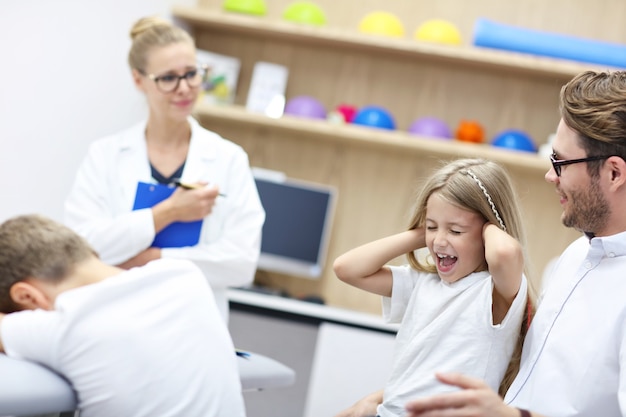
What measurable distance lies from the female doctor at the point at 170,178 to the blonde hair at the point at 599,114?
1.13 meters

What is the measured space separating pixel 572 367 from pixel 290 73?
2.92m

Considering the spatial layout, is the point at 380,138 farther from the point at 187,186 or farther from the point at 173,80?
the point at 187,186

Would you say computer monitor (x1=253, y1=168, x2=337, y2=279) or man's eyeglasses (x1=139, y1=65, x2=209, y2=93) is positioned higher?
man's eyeglasses (x1=139, y1=65, x2=209, y2=93)

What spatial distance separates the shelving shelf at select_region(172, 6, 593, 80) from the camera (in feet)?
12.4

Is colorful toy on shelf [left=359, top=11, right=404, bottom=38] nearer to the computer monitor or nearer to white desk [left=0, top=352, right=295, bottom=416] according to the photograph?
the computer monitor

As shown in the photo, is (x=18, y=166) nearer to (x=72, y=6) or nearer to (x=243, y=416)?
(x=72, y=6)

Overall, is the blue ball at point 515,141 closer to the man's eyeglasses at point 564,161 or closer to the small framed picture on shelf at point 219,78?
the small framed picture on shelf at point 219,78

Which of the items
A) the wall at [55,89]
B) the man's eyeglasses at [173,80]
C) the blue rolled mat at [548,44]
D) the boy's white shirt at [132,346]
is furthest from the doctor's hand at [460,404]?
the blue rolled mat at [548,44]

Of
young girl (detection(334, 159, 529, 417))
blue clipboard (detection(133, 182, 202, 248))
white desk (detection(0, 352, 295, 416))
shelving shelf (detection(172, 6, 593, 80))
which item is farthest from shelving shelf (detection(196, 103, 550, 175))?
white desk (detection(0, 352, 295, 416))

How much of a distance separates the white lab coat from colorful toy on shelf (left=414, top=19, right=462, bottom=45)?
1.55m

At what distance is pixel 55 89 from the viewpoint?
3.21m

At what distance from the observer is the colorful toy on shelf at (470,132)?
12.8ft

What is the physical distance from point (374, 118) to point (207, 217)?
149 cm

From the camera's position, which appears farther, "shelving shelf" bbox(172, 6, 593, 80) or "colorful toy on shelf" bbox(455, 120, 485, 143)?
"colorful toy on shelf" bbox(455, 120, 485, 143)
